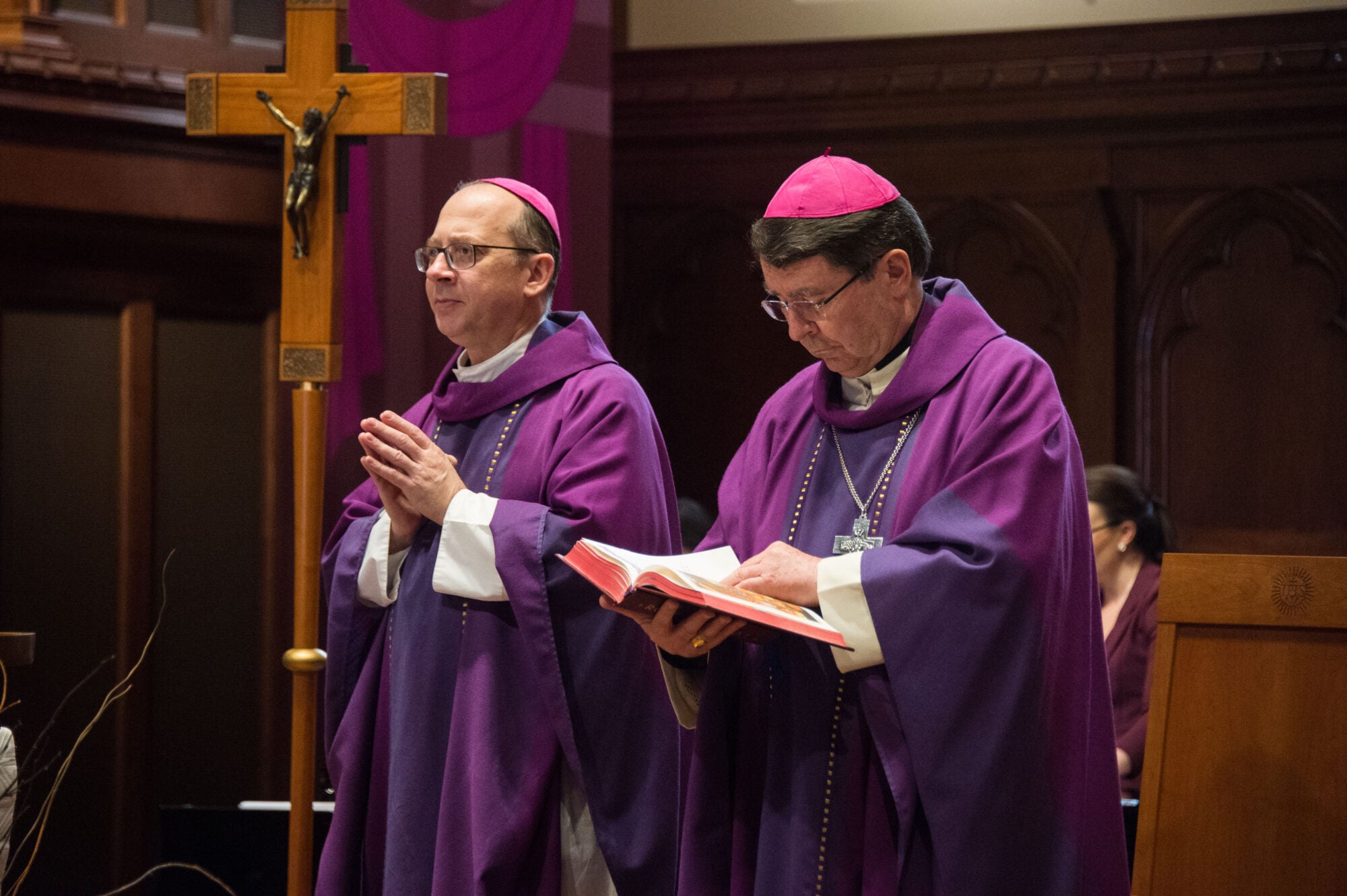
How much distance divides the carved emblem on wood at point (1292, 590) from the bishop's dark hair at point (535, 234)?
1636 mm

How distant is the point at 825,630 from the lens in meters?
2.11

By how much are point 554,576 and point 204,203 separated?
2.94m

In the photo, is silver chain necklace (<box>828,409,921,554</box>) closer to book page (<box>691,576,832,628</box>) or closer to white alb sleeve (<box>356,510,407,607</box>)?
book page (<box>691,576,832,628</box>)

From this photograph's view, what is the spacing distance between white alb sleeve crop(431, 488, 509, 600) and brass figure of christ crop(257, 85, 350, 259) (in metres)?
0.90

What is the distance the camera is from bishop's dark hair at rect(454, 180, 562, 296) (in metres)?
3.24

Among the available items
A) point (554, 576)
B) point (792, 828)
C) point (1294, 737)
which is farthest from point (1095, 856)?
point (554, 576)

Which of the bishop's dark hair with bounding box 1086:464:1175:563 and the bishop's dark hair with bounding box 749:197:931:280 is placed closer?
the bishop's dark hair with bounding box 749:197:931:280

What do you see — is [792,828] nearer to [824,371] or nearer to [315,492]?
[824,371]

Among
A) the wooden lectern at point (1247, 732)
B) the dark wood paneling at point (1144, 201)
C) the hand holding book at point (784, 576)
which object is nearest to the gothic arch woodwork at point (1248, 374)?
the dark wood paneling at point (1144, 201)

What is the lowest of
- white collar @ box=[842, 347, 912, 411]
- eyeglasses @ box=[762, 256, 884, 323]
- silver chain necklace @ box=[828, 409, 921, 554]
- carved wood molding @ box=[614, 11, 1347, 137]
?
silver chain necklace @ box=[828, 409, 921, 554]

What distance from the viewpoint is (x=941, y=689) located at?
223 cm

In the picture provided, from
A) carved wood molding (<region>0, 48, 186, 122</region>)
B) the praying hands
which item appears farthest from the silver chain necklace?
carved wood molding (<region>0, 48, 186, 122</region>)

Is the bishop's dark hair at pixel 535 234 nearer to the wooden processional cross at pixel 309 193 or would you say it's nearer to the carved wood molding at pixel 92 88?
the wooden processional cross at pixel 309 193

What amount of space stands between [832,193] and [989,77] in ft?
12.5
